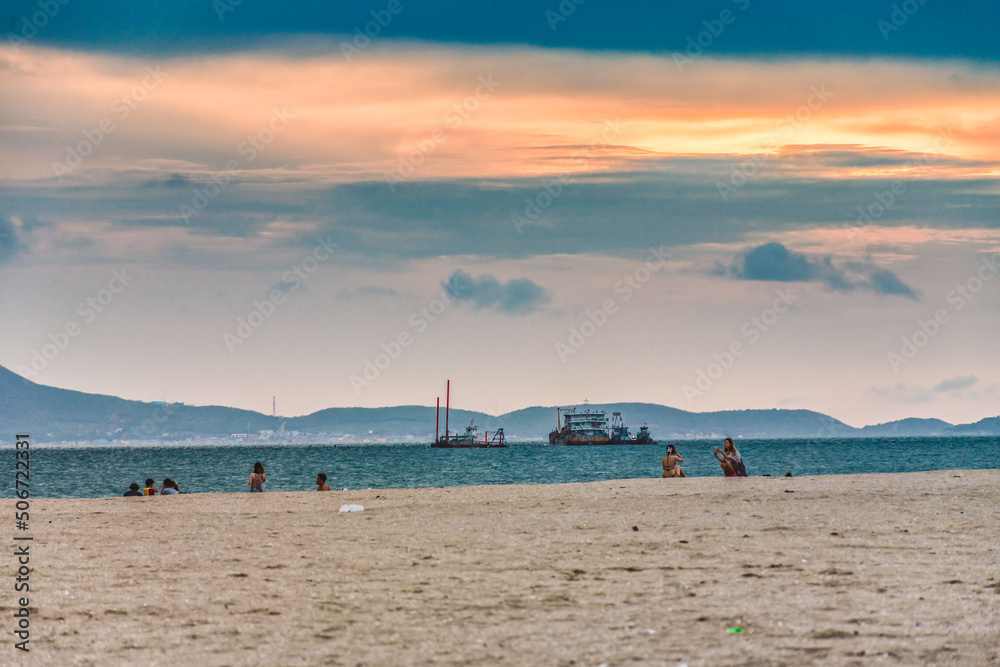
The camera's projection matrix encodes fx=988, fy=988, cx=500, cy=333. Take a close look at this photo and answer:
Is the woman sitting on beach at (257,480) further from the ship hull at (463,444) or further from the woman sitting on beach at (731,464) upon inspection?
the ship hull at (463,444)

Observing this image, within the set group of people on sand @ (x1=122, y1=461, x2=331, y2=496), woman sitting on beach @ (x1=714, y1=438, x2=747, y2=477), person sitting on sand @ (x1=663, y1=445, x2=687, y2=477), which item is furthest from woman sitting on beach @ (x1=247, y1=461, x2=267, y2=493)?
woman sitting on beach @ (x1=714, y1=438, x2=747, y2=477)

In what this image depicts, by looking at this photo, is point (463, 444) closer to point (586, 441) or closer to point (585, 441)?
point (585, 441)

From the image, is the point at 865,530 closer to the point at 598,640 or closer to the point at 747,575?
the point at 747,575

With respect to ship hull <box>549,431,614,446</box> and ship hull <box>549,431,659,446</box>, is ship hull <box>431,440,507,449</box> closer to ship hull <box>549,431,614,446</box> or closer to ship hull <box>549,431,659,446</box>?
ship hull <box>549,431,659,446</box>

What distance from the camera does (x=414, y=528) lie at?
1605cm

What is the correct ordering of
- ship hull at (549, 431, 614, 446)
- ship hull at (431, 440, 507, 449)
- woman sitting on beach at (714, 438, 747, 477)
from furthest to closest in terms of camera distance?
ship hull at (549, 431, 614, 446) → ship hull at (431, 440, 507, 449) → woman sitting on beach at (714, 438, 747, 477)

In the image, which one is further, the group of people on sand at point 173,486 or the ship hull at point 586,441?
the ship hull at point 586,441

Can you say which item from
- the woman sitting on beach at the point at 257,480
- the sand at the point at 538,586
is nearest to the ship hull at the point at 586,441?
the woman sitting on beach at the point at 257,480

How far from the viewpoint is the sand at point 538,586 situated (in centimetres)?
834

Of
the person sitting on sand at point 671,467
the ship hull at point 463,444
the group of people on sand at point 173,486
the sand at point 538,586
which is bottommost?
the sand at point 538,586

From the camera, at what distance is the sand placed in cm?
834

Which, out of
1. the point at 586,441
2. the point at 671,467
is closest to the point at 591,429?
the point at 586,441

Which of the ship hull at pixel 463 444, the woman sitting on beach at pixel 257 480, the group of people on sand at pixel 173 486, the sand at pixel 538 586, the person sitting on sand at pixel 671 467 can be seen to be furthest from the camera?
the ship hull at pixel 463 444

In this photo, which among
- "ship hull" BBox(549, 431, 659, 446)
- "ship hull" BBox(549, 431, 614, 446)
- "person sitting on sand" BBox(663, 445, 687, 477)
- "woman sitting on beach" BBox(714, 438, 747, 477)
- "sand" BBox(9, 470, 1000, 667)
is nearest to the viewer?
"sand" BBox(9, 470, 1000, 667)
